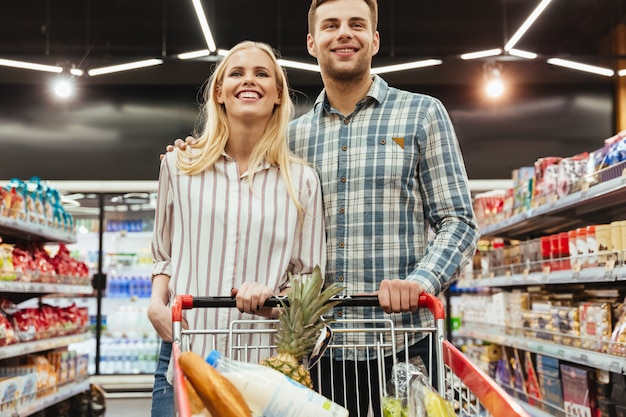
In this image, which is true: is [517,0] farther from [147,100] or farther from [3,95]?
[3,95]

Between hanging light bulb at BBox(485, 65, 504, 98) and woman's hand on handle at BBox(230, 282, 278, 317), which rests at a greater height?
hanging light bulb at BBox(485, 65, 504, 98)

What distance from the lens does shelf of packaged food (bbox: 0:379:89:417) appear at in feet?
13.5

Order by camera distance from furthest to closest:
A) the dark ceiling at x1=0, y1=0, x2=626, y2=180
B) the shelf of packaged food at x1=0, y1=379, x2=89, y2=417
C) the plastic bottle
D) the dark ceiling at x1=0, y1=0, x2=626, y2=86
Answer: the dark ceiling at x1=0, y1=0, x2=626, y2=180
the dark ceiling at x1=0, y1=0, x2=626, y2=86
the shelf of packaged food at x1=0, y1=379, x2=89, y2=417
the plastic bottle

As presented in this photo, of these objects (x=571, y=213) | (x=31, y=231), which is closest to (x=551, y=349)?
(x=571, y=213)

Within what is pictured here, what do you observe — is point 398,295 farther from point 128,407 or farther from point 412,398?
point 128,407

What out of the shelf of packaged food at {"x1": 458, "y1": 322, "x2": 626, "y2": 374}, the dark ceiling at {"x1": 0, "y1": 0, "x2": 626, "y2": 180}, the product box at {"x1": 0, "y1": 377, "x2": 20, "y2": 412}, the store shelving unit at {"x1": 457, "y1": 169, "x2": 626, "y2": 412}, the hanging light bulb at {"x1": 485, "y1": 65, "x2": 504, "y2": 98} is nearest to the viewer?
the shelf of packaged food at {"x1": 458, "y1": 322, "x2": 626, "y2": 374}

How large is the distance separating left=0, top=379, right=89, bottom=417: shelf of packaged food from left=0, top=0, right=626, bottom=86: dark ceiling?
412cm

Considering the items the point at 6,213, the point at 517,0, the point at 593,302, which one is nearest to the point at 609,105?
the point at 517,0

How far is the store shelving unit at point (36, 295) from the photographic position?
165 inches

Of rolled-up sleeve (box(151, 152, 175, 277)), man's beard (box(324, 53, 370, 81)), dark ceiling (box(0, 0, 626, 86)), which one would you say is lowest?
rolled-up sleeve (box(151, 152, 175, 277))

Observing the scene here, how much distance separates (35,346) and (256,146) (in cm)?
315

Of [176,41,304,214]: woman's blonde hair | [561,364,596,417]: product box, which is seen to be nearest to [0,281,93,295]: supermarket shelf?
[176,41,304,214]: woman's blonde hair

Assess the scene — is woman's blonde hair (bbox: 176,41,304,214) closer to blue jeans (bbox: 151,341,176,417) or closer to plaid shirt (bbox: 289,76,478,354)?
plaid shirt (bbox: 289,76,478,354)

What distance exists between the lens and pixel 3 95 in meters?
8.52
